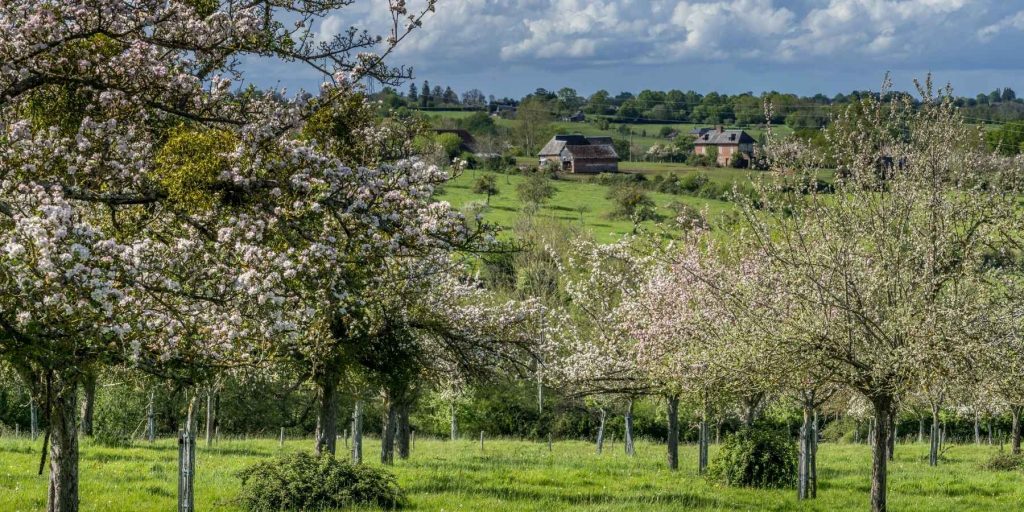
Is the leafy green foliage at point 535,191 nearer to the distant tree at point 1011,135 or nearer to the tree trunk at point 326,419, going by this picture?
the distant tree at point 1011,135

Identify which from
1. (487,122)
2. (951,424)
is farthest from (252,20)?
(487,122)

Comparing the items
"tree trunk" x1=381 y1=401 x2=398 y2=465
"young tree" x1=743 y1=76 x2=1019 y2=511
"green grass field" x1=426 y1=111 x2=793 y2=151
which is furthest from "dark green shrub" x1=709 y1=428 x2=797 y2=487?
"green grass field" x1=426 y1=111 x2=793 y2=151

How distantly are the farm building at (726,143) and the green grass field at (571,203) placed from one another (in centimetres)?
3181

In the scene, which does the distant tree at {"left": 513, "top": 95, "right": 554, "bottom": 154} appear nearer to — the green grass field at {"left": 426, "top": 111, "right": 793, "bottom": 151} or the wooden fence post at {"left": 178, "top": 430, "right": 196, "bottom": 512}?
the green grass field at {"left": 426, "top": 111, "right": 793, "bottom": 151}

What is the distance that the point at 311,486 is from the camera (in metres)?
17.2

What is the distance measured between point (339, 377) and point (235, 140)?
10253 mm

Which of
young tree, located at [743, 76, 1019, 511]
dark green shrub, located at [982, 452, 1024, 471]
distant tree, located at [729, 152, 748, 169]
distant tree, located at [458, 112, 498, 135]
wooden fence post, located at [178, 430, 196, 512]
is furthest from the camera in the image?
distant tree, located at [458, 112, 498, 135]

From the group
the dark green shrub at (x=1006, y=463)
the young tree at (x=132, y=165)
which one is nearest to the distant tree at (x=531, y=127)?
the dark green shrub at (x=1006, y=463)

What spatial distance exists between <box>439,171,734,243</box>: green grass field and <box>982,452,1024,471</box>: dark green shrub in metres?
49.1

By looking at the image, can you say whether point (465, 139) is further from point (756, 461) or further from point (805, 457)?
point (805, 457)

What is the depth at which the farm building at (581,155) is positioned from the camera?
134 m

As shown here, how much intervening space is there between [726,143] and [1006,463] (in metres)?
120

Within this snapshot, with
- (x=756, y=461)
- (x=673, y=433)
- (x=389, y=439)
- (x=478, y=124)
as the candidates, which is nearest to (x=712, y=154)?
(x=478, y=124)

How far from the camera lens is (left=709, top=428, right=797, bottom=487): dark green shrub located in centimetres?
2408
